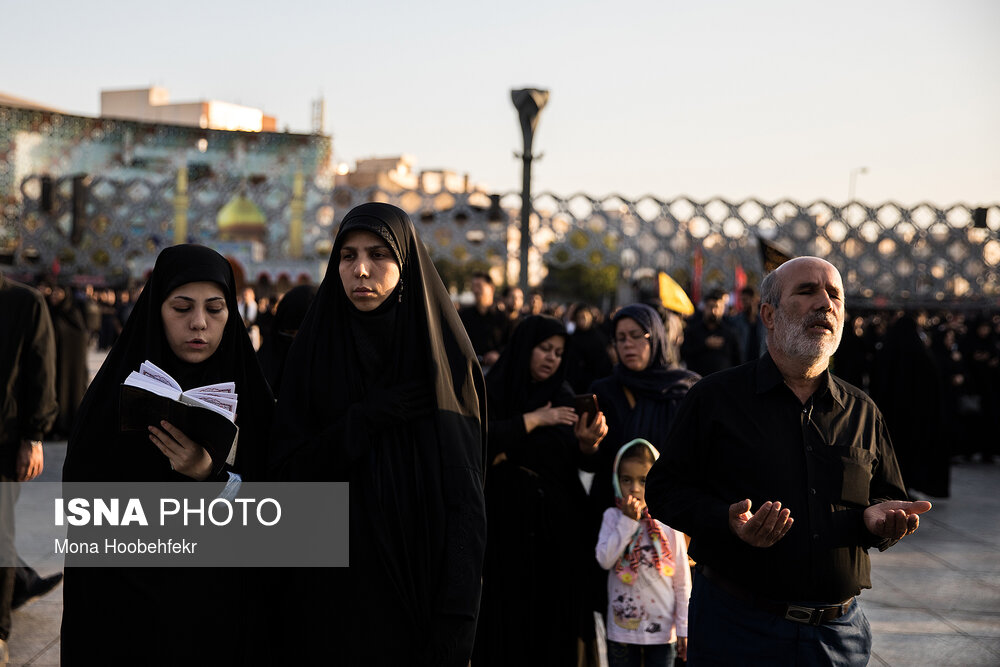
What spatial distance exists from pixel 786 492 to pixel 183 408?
1.63 meters

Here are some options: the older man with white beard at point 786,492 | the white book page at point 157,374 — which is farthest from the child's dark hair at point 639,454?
the white book page at point 157,374

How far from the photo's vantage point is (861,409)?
109 inches

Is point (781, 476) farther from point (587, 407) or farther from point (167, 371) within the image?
point (167, 371)

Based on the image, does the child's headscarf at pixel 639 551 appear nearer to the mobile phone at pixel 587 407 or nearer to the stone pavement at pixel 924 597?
the mobile phone at pixel 587 407

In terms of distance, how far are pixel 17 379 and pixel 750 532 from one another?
3707 mm

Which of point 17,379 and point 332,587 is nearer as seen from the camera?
point 332,587

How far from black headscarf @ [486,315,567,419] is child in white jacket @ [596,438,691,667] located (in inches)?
20.8

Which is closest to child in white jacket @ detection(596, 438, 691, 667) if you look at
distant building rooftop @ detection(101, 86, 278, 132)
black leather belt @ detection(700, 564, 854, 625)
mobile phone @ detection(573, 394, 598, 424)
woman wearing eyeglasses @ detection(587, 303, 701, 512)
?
mobile phone @ detection(573, 394, 598, 424)

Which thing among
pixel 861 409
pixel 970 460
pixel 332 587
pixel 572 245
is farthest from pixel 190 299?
pixel 572 245

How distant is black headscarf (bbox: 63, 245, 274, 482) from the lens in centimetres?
275

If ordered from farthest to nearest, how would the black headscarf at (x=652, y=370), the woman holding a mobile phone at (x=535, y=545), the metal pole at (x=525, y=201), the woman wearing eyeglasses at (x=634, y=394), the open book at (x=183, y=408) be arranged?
1. the metal pole at (x=525, y=201)
2. the black headscarf at (x=652, y=370)
3. the woman wearing eyeglasses at (x=634, y=394)
4. the woman holding a mobile phone at (x=535, y=545)
5. the open book at (x=183, y=408)

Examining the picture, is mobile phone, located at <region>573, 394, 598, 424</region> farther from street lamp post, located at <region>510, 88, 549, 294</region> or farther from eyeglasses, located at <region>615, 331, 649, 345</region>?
street lamp post, located at <region>510, 88, 549, 294</region>

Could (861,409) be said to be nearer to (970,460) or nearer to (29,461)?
(29,461)

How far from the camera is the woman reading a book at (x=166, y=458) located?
268cm
